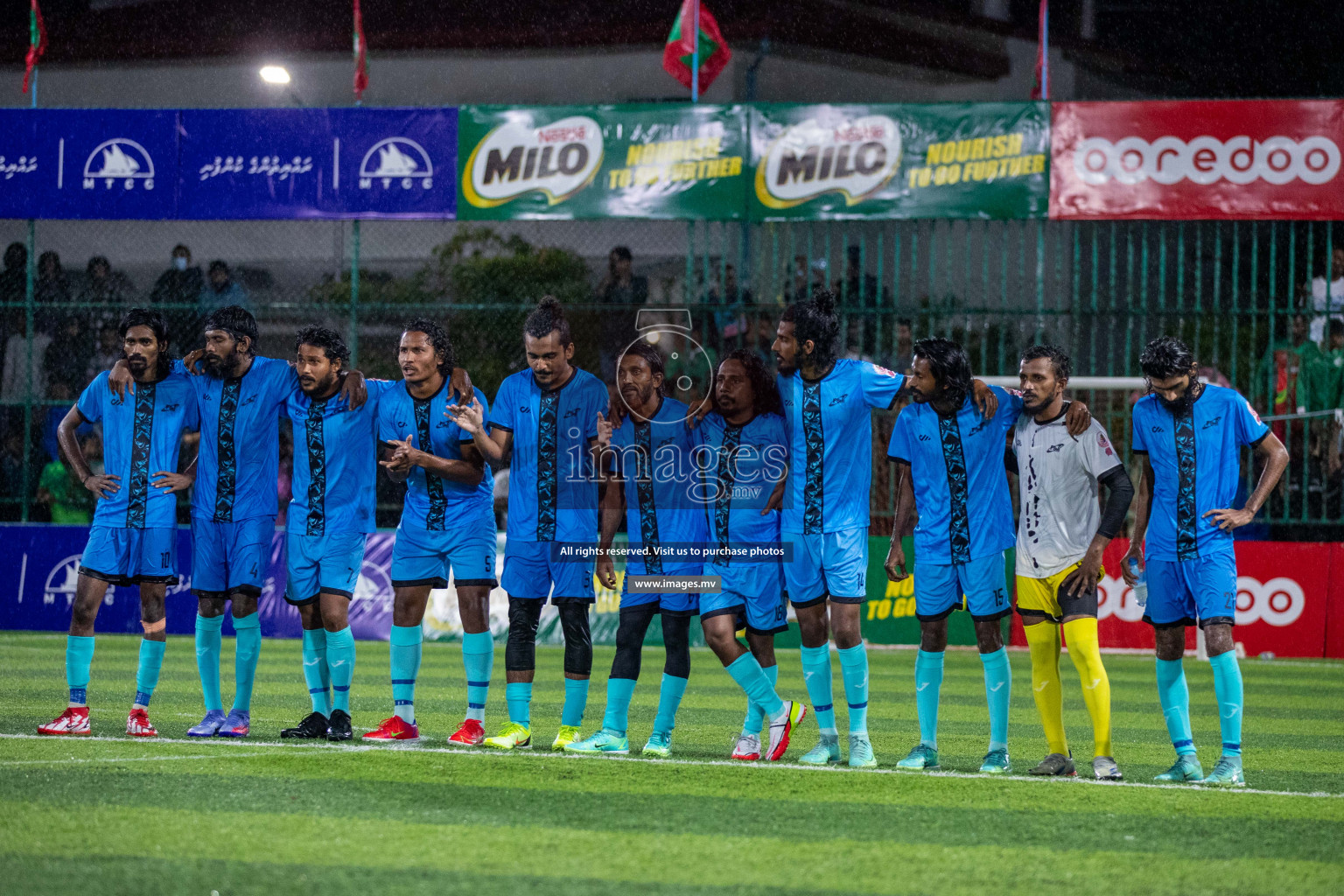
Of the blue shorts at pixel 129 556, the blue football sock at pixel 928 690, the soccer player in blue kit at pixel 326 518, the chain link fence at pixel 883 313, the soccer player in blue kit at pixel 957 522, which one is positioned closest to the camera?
the soccer player in blue kit at pixel 957 522

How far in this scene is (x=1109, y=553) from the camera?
1459cm

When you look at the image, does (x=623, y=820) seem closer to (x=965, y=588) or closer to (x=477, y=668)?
(x=477, y=668)

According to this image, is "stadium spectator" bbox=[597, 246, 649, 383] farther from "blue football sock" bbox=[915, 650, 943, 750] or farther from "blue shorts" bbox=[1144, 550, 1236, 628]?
"blue shorts" bbox=[1144, 550, 1236, 628]

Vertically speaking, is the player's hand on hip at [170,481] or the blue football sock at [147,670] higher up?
the player's hand on hip at [170,481]

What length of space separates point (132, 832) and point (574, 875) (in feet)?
5.48

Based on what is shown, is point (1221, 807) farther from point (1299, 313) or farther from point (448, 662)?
point (1299, 313)

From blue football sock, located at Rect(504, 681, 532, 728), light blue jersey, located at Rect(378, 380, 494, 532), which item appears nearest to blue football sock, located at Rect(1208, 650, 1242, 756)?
blue football sock, located at Rect(504, 681, 532, 728)

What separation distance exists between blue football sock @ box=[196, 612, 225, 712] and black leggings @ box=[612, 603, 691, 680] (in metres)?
2.10

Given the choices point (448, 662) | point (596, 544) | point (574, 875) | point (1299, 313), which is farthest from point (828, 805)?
point (1299, 313)

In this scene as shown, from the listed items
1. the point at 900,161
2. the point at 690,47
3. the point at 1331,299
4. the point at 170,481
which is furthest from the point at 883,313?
the point at 170,481

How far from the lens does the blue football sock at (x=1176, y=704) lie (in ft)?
22.8

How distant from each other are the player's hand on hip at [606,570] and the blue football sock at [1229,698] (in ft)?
9.30

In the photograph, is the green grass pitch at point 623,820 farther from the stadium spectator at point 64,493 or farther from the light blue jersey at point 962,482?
the stadium spectator at point 64,493

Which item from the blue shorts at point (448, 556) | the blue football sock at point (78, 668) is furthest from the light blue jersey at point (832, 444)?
the blue football sock at point (78, 668)
